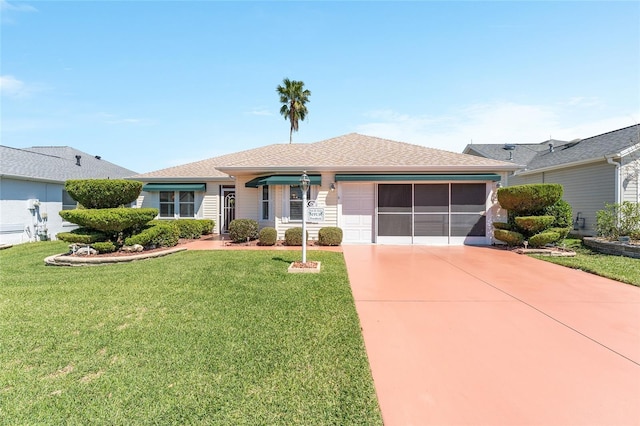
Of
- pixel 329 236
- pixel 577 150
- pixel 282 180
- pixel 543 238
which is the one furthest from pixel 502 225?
pixel 282 180

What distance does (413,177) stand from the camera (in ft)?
35.6

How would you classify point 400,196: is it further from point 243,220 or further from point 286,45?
point 286,45

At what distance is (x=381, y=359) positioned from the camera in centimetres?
305

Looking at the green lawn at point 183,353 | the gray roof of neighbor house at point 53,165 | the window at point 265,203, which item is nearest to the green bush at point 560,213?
the green lawn at point 183,353

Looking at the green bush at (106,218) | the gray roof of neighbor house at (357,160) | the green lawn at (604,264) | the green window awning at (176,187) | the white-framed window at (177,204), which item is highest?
the gray roof of neighbor house at (357,160)

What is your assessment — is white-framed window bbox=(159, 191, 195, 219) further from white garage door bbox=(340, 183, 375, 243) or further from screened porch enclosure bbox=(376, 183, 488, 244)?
screened porch enclosure bbox=(376, 183, 488, 244)

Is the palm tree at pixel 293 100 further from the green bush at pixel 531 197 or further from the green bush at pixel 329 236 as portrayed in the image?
the green bush at pixel 531 197

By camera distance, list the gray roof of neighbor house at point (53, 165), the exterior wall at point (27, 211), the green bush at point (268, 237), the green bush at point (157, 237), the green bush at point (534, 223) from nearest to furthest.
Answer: the green bush at point (157, 237) → the green bush at point (534, 223) → the green bush at point (268, 237) → the exterior wall at point (27, 211) → the gray roof of neighbor house at point (53, 165)

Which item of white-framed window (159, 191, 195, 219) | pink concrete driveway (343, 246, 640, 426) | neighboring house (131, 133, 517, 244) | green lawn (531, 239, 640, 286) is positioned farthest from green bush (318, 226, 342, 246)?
white-framed window (159, 191, 195, 219)

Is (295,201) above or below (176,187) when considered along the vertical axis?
below

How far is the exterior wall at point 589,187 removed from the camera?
1152 centimetres

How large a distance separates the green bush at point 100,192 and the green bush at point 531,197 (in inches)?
489

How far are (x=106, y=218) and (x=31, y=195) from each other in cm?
802

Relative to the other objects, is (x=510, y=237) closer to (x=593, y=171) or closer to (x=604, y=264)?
(x=604, y=264)
